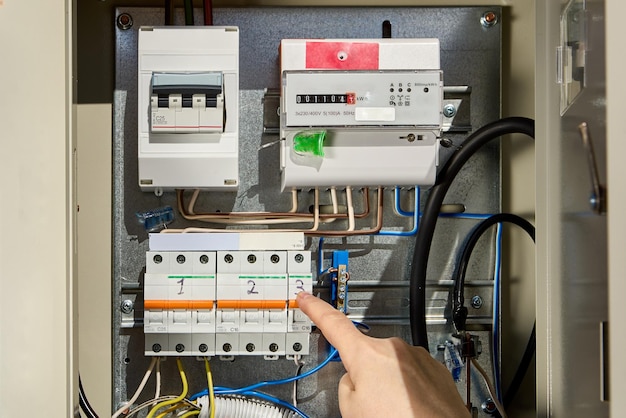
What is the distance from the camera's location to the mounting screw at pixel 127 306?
1566mm

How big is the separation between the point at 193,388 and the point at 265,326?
285 mm

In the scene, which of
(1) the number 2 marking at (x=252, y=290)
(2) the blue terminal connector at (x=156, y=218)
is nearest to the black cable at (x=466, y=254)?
(1) the number 2 marking at (x=252, y=290)

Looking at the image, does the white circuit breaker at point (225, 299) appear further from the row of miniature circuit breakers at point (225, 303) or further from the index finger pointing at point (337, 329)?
the index finger pointing at point (337, 329)

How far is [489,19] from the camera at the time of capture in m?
1.59

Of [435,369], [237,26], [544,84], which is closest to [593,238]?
[544,84]

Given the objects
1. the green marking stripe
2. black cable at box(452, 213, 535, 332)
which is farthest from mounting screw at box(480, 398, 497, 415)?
the green marking stripe

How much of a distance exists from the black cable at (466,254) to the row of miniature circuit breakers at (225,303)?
13.8 inches

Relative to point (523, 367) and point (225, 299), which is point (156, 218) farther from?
point (523, 367)

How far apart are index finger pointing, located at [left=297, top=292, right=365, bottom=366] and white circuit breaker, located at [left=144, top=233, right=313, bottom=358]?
0.63ft

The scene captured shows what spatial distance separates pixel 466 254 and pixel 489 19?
546mm

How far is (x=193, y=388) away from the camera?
1575 millimetres

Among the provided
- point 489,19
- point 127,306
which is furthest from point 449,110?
point 127,306

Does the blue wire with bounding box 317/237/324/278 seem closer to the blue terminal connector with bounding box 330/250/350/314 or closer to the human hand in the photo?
the blue terminal connector with bounding box 330/250/350/314

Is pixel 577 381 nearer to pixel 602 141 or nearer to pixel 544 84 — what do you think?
pixel 602 141
